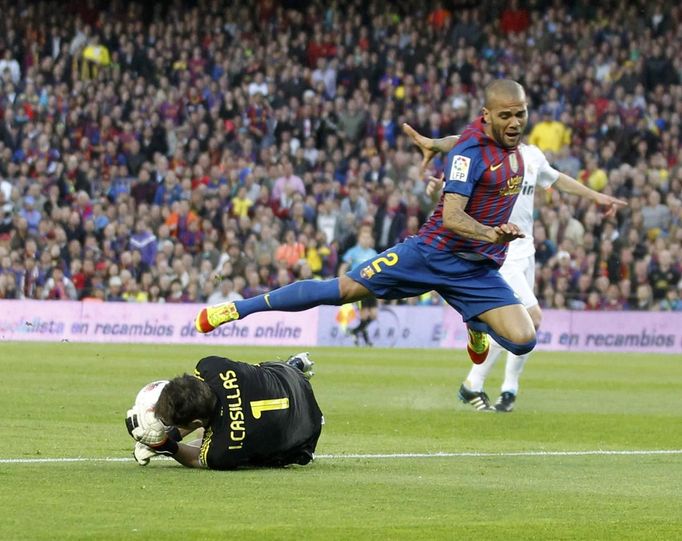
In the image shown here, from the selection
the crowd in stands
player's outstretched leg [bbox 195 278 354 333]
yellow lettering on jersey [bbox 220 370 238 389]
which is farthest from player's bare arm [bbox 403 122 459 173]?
the crowd in stands

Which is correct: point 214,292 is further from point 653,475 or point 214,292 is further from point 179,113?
point 653,475

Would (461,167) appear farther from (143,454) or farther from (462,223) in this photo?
(143,454)

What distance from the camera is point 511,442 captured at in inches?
493

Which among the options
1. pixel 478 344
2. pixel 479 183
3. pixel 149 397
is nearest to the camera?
pixel 149 397

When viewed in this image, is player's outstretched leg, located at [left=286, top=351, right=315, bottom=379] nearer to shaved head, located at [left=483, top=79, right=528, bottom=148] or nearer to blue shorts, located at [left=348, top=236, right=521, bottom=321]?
blue shorts, located at [left=348, top=236, right=521, bottom=321]

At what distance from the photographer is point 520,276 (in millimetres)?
15711

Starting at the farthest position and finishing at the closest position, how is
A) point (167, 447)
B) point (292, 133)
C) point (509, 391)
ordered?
1. point (292, 133)
2. point (509, 391)
3. point (167, 447)

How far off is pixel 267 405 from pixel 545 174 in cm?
655

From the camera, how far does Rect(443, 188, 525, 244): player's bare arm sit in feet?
36.1

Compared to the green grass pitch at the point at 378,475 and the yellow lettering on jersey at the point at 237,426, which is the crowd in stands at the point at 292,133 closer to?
the green grass pitch at the point at 378,475

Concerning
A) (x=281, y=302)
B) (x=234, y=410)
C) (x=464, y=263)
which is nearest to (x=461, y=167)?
(x=464, y=263)

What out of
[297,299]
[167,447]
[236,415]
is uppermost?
[297,299]

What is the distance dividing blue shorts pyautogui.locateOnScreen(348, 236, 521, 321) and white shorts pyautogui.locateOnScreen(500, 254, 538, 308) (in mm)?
3739

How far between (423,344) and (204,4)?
14747 millimetres
